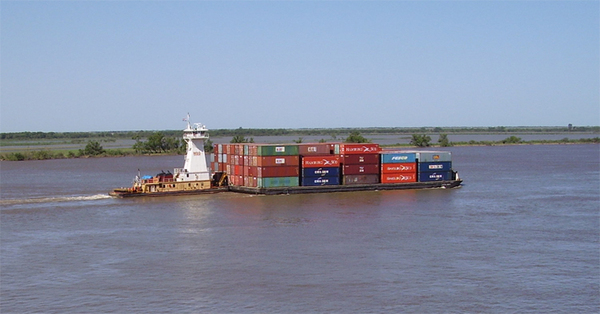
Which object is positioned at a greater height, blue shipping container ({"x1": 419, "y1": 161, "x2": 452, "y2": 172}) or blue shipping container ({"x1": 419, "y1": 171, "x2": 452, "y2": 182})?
blue shipping container ({"x1": 419, "y1": 161, "x2": 452, "y2": 172})

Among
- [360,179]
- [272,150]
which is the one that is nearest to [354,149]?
[360,179]

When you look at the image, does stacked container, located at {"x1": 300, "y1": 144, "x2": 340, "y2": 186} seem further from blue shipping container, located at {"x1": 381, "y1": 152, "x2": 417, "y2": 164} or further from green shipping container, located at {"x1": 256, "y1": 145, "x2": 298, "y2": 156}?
blue shipping container, located at {"x1": 381, "y1": 152, "x2": 417, "y2": 164}

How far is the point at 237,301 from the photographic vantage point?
19438 millimetres

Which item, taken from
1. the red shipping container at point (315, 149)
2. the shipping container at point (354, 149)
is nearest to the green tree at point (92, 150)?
the red shipping container at point (315, 149)

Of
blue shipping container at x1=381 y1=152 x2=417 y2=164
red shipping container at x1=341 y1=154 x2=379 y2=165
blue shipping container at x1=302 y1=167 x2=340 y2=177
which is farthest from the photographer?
blue shipping container at x1=381 y1=152 x2=417 y2=164

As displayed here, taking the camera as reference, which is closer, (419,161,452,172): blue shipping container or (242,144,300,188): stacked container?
(242,144,300,188): stacked container

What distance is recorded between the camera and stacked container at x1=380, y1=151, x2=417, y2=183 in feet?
148

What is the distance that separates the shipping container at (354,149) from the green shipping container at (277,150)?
3.02 m

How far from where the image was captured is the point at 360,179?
147 feet

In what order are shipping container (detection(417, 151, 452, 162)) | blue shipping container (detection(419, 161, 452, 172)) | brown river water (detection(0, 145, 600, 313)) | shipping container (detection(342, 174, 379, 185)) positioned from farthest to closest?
shipping container (detection(417, 151, 452, 162)) < blue shipping container (detection(419, 161, 452, 172)) < shipping container (detection(342, 174, 379, 185)) < brown river water (detection(0, 145, 600, 313))

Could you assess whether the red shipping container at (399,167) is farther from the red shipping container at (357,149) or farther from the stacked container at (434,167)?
the red shipping container at (357,149)

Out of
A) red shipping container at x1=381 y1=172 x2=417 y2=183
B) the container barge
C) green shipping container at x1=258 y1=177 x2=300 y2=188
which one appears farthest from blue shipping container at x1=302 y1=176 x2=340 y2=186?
red shipping container at x1=381 y1=172 x2=417 y2=183

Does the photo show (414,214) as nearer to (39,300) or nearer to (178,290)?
(178,290)

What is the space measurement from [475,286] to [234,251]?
9.34 m
